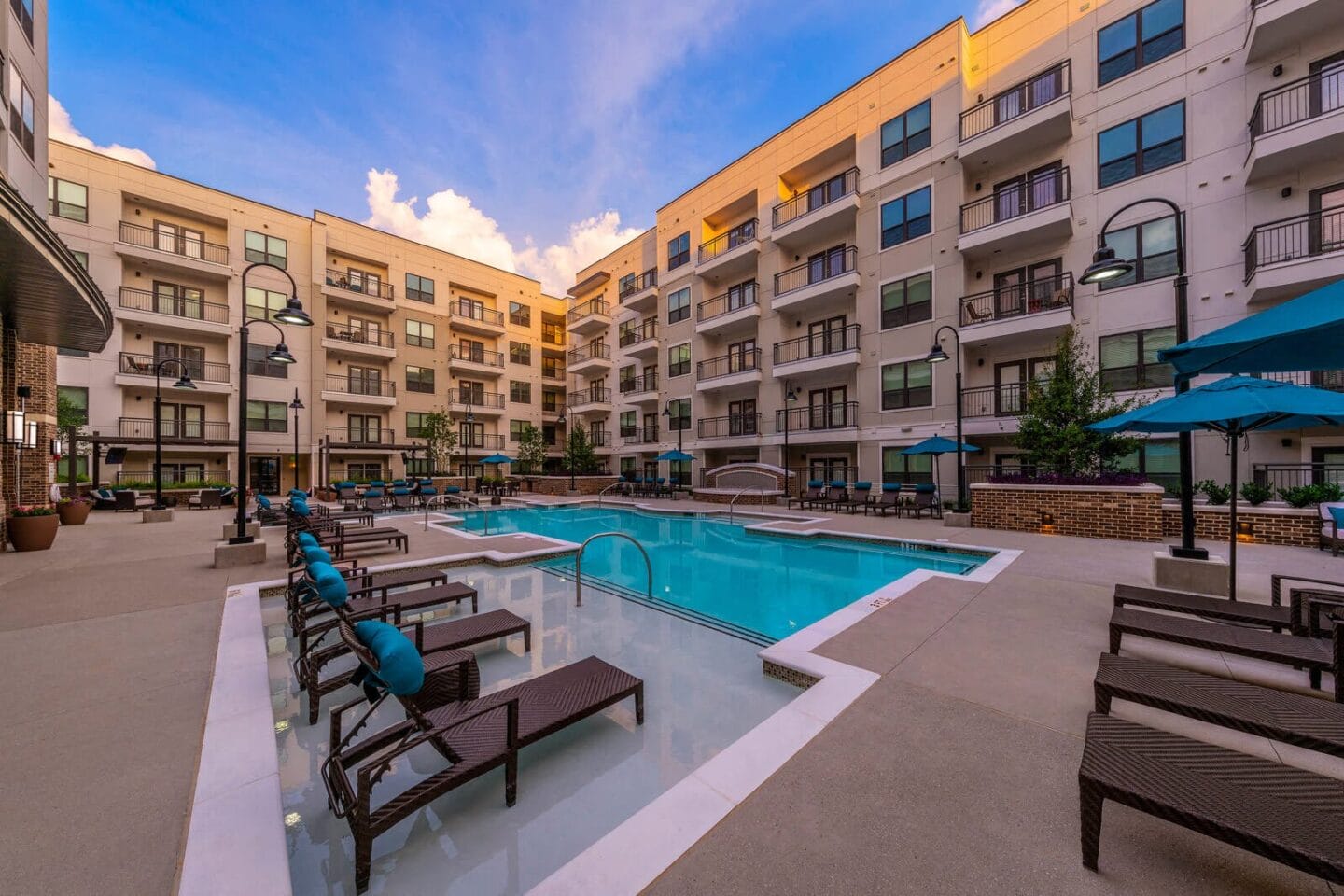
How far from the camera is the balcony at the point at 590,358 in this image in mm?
33719

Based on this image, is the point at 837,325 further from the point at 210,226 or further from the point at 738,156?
the point at 210,226

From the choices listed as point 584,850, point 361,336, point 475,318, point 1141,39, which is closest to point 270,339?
point 361,336

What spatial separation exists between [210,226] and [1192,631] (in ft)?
126

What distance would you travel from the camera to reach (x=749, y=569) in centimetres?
927

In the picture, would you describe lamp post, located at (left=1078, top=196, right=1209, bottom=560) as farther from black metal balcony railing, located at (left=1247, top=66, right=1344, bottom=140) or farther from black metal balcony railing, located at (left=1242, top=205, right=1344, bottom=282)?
black metal balcony railing, located at (left=1247, top=66, right=1344, bottom=140)

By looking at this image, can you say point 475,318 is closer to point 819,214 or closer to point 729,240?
point 729,240

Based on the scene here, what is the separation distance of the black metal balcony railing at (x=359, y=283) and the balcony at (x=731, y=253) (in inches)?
784

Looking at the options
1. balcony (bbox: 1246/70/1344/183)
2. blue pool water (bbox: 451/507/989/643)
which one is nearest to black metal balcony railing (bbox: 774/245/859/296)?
balcony (bbox: 1246/70/1344/183)

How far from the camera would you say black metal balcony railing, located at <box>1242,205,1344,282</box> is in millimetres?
12039

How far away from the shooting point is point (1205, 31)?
14.0 metres

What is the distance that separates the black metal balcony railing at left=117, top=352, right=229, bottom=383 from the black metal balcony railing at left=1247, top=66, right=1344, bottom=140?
3801 cm

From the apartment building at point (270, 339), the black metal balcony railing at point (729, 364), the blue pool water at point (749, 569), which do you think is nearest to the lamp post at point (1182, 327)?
the blue pool water at point (749, 569)

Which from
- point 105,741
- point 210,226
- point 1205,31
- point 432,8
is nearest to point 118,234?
point 210,226

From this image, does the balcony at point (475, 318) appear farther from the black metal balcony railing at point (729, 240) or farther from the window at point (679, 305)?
the black metal balcony railing at point (729, 240)
